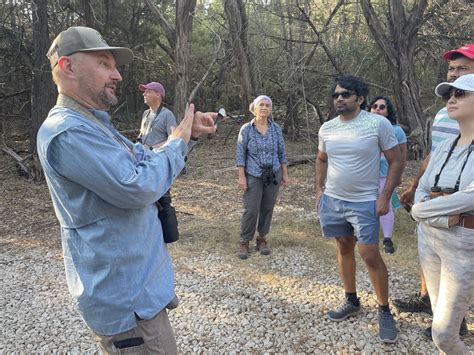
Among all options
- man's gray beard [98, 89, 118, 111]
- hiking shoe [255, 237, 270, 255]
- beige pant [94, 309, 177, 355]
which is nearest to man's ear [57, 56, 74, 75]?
man's gray beard [98, 89, 118, 111]

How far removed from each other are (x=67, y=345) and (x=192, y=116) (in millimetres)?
2467

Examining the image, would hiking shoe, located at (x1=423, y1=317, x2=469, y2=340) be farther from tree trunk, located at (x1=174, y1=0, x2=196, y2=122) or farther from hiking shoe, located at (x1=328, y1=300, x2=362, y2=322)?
tree trunk, located at (x1=174, y1=0, x2=196, y2=122)

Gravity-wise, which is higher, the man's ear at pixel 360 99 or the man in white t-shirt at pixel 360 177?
the man's ear at pixel 360 99

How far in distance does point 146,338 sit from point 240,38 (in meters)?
8.90

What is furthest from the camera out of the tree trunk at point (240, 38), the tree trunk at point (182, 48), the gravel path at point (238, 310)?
the tree trunk at point (240, 38)

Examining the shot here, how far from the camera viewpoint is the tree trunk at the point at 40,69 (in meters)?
8.73

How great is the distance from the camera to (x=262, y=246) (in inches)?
195

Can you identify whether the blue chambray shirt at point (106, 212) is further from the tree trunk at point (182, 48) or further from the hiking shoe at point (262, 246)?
the tree trunk at point (182, 48)

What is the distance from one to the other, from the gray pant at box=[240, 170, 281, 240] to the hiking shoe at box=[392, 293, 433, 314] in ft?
5.99

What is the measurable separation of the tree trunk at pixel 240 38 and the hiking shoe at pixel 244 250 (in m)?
5.80

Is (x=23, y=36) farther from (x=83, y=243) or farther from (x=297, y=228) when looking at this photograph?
(x=83, y=243)

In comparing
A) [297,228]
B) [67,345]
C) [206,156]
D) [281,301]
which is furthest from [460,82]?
[206,156]

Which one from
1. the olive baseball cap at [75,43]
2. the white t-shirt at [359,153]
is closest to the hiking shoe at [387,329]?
the white t-shirt at [359,153]

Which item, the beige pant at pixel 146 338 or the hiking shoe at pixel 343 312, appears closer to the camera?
the beige pant at pixel 146 338
